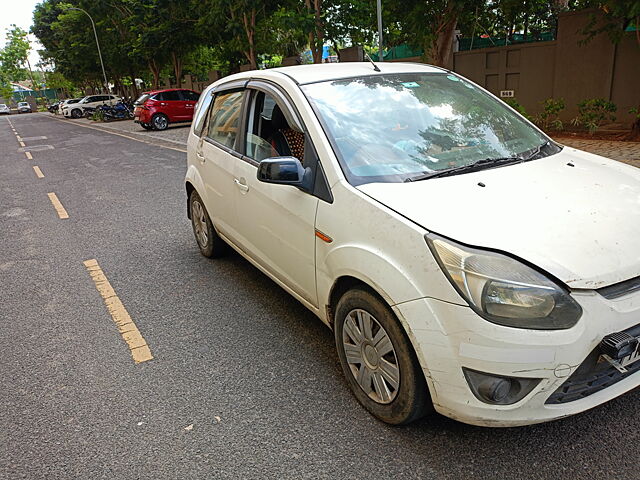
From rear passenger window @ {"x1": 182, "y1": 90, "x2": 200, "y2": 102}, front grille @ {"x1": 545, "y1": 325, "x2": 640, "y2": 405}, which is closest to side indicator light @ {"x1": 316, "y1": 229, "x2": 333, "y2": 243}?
front grille @ {"x1": 545, "y1": 325, "x2": 640, "y2": 405}

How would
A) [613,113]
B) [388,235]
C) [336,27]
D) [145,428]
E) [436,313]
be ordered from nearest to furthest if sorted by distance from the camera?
[436,313] → [388,235] → [145,428] → [613,113] → [336,27]

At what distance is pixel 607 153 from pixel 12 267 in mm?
9304

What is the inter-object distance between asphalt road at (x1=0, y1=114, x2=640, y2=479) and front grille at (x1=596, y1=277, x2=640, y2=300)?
2.61ft

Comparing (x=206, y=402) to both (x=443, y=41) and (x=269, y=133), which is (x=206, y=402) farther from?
(x=443, y=41)

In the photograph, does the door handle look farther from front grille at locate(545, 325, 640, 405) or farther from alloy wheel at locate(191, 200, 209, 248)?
front grille at locate(545, 325, 640, 405)

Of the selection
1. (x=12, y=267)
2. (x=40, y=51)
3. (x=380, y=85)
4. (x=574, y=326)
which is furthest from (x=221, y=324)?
(x=40, y=51)

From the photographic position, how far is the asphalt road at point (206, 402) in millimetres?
2355

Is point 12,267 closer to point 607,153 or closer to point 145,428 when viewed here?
point 145,428

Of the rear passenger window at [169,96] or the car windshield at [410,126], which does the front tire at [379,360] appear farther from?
the rear passenger window at [169,96]

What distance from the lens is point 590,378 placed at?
2.13 metres

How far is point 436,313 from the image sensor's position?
2.13 metres

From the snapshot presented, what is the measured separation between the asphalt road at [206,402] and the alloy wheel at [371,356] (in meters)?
0.18

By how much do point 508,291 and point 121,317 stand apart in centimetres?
309

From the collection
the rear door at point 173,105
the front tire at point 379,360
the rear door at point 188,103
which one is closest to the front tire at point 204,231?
the front tire at point 379,360
